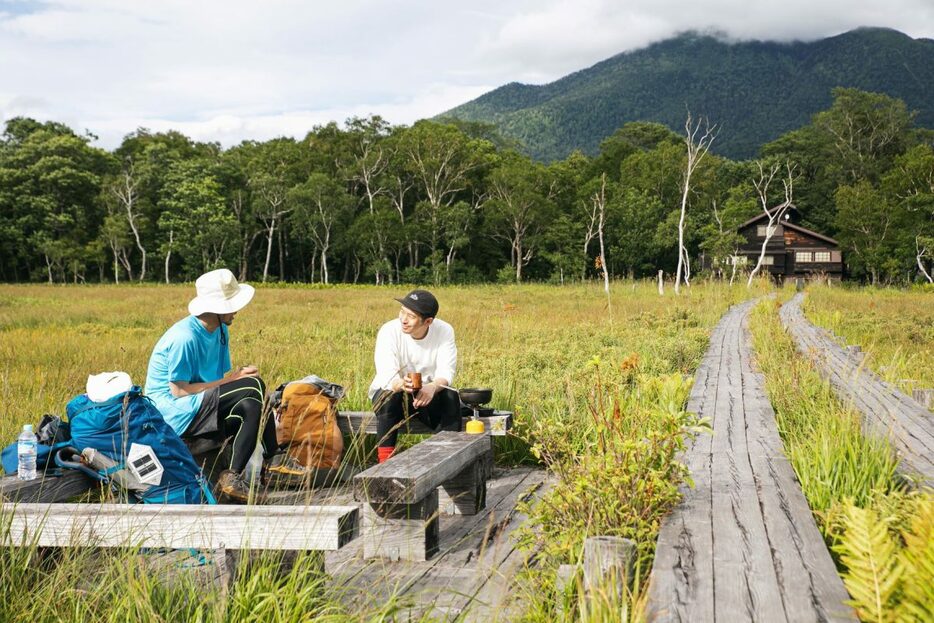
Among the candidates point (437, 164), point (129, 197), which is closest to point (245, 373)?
point (437, 164)

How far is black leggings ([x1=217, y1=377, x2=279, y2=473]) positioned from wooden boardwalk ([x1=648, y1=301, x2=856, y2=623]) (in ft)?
8.27

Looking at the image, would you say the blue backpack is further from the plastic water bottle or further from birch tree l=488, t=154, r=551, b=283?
birch tree l=488, t=154, r=551, b=283

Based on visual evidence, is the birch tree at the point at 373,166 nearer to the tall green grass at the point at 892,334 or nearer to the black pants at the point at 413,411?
the tall green grass at the point at 892,334

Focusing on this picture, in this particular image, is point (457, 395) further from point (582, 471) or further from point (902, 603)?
point (902, 603)

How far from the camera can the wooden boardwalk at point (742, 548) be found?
97.8 inches

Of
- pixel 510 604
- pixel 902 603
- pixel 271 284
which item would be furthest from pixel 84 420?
pixel 271 284

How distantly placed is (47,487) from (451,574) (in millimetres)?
1929

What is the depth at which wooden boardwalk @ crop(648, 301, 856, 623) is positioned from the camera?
2.48m

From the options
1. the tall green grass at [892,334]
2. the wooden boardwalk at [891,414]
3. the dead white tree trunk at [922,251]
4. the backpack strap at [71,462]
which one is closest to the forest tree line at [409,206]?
the dead white tree trunk at [922,251]

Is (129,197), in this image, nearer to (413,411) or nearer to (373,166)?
(373,166)

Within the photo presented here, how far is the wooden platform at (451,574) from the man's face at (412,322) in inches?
49.9

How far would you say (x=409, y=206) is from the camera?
202 ft

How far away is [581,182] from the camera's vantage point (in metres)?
64.9

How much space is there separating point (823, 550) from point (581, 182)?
63478 mm
